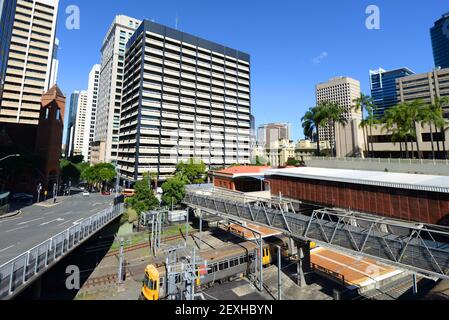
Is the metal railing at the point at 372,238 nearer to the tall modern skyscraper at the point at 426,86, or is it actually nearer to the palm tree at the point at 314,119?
the palm tree at the point at 314,119

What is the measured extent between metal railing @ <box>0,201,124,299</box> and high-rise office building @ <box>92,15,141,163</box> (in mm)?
88826

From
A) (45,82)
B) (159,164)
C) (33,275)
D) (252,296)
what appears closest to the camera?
(33,275)

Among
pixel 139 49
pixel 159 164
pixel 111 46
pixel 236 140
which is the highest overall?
pixel 111 46

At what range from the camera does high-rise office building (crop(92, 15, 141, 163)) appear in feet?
376

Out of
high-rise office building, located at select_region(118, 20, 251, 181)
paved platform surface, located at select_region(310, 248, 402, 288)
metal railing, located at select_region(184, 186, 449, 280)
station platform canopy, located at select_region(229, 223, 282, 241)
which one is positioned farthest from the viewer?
high-rise office building, located at select_region(118, 20, 251, 181)

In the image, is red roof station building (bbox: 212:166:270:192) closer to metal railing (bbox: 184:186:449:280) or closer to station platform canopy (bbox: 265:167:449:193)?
station platform canopy (bbox: 265:167:449:193)

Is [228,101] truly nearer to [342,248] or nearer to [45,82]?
[45,82]

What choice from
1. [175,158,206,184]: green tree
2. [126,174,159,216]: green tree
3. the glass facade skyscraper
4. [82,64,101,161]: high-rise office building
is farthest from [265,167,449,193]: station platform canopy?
[82,64,101,161]: high-rise office building

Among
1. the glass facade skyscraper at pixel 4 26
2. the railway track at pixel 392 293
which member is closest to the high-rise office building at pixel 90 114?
the glass facade skyscraper at pixel 4 26

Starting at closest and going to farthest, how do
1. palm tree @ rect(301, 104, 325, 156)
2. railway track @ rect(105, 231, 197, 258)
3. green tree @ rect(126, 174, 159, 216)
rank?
railway track @ rect(105, 231, 197, 258) < green tree @ rect(126, 174, 159, 216) < palm tree @ rect(301, 104, 325, 156)

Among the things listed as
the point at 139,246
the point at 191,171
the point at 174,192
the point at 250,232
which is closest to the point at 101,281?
the point at 139,246
